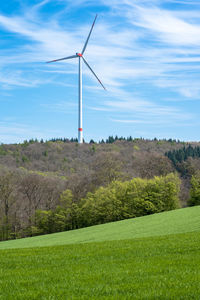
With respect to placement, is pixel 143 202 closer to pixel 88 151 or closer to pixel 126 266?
pixel 126 266

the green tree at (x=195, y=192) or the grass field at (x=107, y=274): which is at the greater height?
the green tree at (x=195, y=192)

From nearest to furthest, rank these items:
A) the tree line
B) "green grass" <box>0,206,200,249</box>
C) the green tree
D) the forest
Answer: "green grass" <box>0,206,200,249</box> < the tree line < the green tree < the forest

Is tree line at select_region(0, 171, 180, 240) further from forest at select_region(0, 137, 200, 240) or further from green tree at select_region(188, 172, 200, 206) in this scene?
green tree at select_region(188, 172, 200, 206)

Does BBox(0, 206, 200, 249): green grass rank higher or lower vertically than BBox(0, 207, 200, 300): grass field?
lower

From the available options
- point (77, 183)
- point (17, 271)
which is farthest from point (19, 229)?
point (17, 271)

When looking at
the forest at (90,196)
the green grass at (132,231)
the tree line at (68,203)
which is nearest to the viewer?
the green grass at (132,231)

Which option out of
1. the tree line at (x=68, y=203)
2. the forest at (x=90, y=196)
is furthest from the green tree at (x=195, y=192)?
the tree line at (x=68, y=203)

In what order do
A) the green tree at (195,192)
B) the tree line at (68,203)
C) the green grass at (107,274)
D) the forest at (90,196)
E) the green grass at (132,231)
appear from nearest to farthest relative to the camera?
the green grass at (107,274) < the green grass at (132,231) < the tree line at (68,203) < the green tree at (195,192) < the forest at (90,196)

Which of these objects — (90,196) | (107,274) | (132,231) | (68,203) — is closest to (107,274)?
(107,274)

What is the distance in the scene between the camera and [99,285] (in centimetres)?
852

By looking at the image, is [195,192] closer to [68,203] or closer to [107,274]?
[68,203]

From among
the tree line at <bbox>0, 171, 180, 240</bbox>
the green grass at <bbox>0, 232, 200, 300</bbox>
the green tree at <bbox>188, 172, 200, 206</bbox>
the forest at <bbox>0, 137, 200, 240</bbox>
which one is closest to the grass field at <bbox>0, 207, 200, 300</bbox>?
the green grass at <bbox>0, 232, 200, 300</bbox>

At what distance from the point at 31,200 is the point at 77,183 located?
932 centimetres

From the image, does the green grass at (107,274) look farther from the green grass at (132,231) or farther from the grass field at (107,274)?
the green grass at (132,231)
